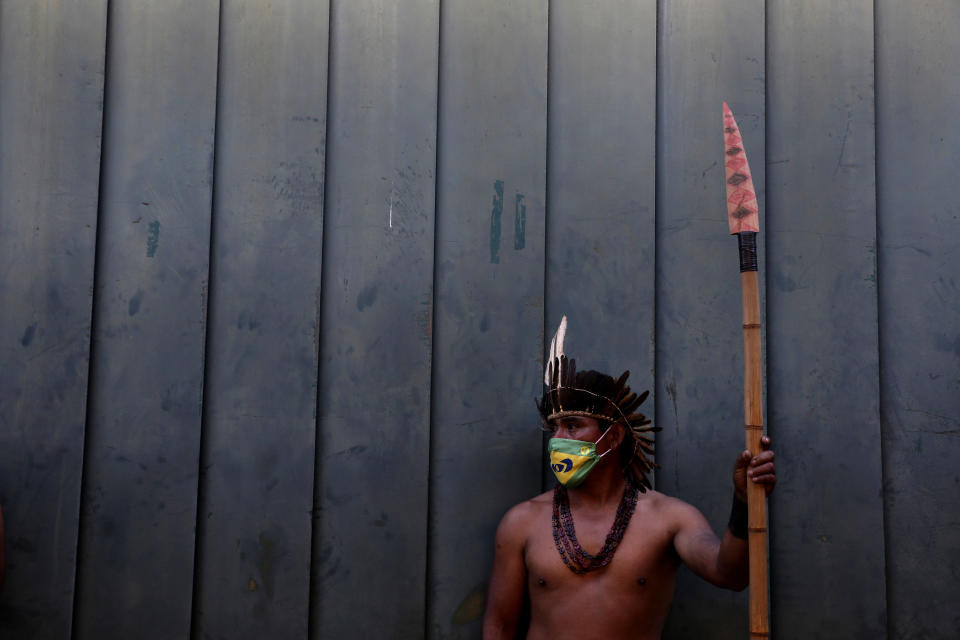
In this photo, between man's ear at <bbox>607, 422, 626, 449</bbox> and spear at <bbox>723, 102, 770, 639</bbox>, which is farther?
man's ear at <bbox>607, 422, 626, 449</bbox>

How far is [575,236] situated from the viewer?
3.05 m

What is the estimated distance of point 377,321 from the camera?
117 inches

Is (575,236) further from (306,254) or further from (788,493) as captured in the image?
(788,493)

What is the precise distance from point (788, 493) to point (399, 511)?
1293mm

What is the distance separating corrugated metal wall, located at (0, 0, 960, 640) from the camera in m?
2.86

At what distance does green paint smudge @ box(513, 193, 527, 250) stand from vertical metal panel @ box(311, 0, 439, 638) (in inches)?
11.3

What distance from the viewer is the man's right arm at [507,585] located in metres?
2.72

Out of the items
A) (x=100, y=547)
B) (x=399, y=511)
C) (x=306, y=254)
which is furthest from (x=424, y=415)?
(x=100, y=547)

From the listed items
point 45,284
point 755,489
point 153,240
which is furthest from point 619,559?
point 45,284

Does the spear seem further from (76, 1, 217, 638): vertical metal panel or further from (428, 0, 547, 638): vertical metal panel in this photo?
(76, 1, 217, 638): vertical metal panel

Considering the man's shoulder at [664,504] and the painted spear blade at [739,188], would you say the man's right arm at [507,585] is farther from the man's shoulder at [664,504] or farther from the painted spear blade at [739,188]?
the painted spear blade at [739,188]

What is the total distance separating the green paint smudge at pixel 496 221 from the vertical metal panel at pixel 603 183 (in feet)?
0.58

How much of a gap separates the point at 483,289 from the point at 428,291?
0.61 ft

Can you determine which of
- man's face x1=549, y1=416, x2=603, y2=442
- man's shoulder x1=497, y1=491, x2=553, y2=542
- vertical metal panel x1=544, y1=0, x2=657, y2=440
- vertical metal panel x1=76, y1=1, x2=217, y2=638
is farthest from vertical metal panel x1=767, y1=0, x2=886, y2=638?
vertical metal panel x1=76, y1=1, x2=217, y2=638
